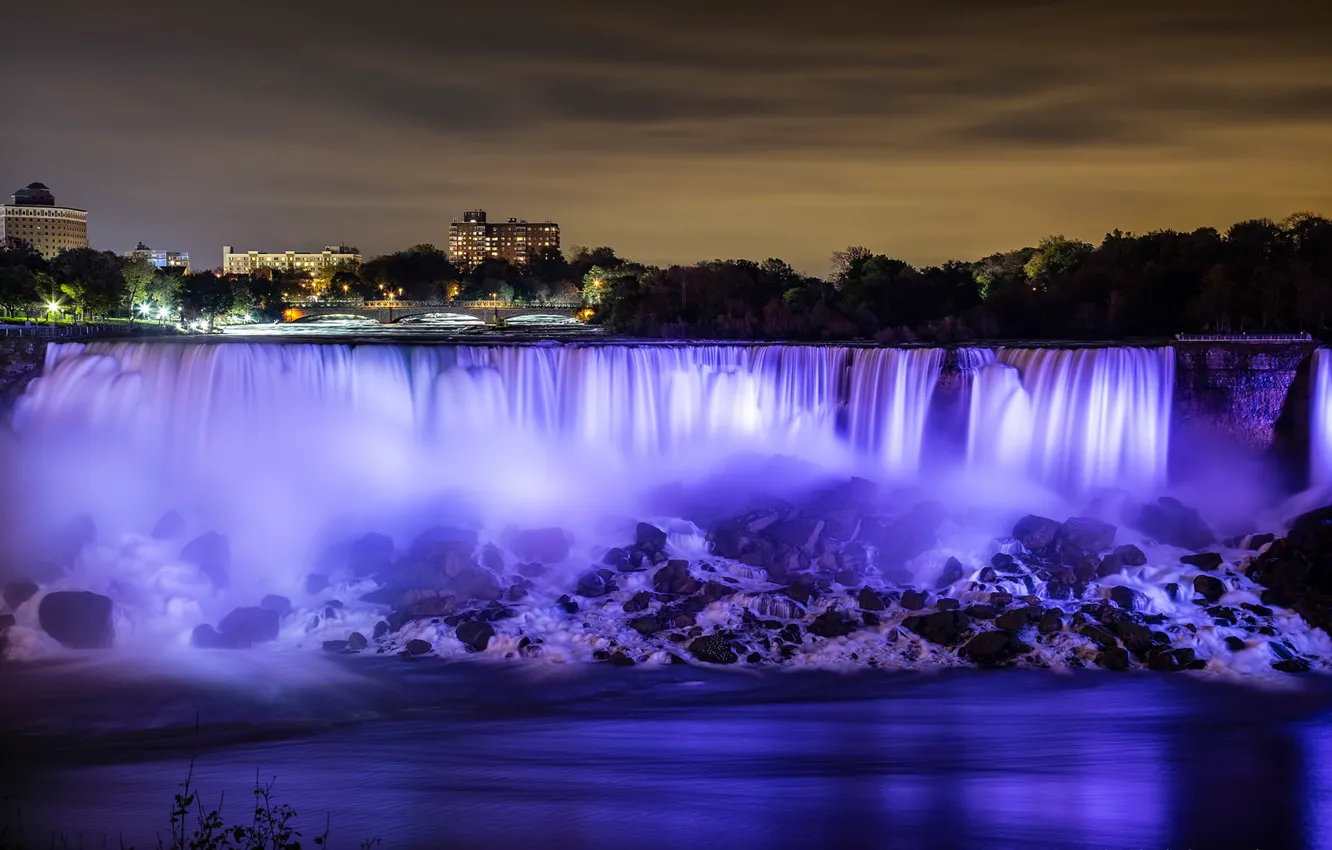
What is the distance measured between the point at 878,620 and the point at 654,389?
1218 centimetres

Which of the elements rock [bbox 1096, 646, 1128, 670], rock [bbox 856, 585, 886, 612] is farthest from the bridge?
rock [bbox 1096, 646, 1128, 670]

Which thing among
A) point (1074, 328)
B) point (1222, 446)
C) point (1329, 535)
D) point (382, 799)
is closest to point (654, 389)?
point (1222, 446)

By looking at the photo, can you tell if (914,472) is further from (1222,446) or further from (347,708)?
(347,708)

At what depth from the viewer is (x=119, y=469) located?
3108 centimetres

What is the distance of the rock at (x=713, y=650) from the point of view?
2211 cm

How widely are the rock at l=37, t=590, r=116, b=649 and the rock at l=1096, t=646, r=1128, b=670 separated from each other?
58.0 feet

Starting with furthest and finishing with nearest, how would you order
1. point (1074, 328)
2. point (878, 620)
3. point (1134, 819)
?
1. point (1074, 328)
2. point (878, 620)
3. point (1134, 819)

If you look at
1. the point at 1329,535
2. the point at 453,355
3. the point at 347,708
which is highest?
the point at 453,355

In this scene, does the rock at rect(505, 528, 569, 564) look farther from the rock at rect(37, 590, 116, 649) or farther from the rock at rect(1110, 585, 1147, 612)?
the rock at rect(1110, 585, 1147, 612)

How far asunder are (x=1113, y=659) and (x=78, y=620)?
725 inches

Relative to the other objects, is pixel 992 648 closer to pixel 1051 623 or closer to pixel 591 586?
pixel 1051 623

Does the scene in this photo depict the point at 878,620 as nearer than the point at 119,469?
Yes

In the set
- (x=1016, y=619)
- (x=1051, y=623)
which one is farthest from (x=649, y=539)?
(x=1051, y=623)

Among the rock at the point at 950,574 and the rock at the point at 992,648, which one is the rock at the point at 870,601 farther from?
the rock at the point at 992,648
